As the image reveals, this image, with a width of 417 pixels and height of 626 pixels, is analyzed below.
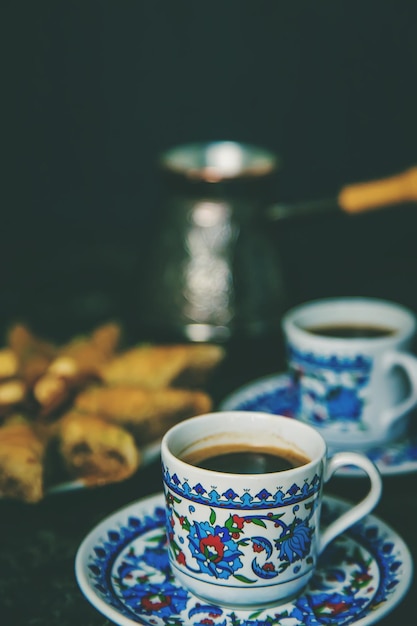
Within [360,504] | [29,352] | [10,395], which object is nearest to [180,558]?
[360,504]

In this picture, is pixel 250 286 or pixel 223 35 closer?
pixel 250 286

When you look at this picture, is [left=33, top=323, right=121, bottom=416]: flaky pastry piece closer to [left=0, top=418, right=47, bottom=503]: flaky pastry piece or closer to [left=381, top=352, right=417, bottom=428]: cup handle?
[left=0, top=418, right=47, bottom=503]: flaky pastry piece

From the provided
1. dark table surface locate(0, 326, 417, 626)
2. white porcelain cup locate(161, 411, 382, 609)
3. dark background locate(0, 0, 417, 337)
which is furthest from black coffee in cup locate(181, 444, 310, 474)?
dark background locate(0, 0, 417, 337)

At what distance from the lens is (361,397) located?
862mm

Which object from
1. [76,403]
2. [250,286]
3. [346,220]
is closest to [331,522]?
[76,403]

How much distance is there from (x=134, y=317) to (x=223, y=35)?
515 millimetres

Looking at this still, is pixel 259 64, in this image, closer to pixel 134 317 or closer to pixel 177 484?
pixel 134 317

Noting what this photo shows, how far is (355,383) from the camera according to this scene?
86 cm

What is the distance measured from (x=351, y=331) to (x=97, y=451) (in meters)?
0.30

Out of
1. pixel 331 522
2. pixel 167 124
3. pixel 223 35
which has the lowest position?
pixel 331 522

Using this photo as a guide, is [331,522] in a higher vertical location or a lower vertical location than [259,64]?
lower

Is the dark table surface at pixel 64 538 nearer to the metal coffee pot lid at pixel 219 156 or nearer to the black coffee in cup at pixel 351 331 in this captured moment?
the black coffee in cup at pixel 351 331

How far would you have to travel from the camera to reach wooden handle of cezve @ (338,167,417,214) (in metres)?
1.04

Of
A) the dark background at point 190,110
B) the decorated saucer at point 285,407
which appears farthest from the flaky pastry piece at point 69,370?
the dark background at point 190,110
